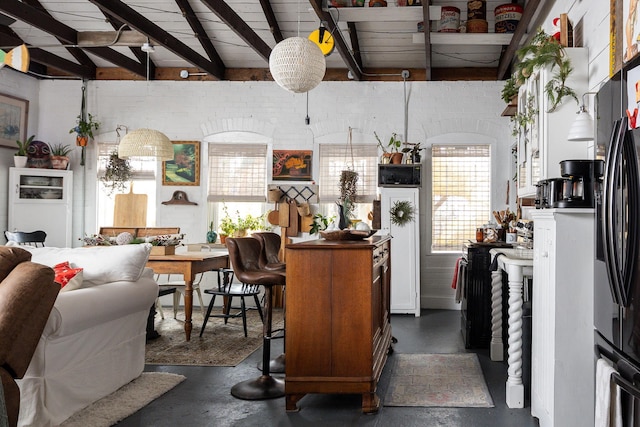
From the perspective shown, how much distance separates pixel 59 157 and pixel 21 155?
1.51ft

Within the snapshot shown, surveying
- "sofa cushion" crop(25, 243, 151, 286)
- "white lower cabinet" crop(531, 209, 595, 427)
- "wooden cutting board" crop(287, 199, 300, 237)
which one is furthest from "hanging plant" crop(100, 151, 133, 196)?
"white lower cabinet" crop(531, 209, 595, 427)

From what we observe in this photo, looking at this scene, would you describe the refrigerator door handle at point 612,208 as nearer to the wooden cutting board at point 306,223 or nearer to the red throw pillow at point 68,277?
the red throw pillow at point 68,277

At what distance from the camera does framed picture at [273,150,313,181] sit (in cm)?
809

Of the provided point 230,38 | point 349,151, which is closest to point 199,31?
point 230,38

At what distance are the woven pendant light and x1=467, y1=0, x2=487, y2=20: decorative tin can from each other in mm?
2482

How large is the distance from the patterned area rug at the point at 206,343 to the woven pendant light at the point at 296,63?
2.34 m

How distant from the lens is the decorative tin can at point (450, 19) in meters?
6.32

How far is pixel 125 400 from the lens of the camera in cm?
386

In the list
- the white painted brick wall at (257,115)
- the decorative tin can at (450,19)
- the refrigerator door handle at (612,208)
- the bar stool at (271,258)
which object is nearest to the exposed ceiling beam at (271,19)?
the white painted brick wall at (257,115)

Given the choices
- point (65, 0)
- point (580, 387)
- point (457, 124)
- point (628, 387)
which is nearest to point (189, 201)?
point (65, 0)

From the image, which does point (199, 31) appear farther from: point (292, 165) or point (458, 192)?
point (458, 192)

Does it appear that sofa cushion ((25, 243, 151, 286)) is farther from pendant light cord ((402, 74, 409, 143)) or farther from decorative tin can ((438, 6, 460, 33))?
pendant light cord ((402, 74, 409, 143))

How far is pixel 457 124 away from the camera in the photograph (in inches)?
313

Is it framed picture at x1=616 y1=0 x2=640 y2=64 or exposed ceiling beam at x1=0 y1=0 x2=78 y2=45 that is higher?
exposed ceiling beam at x1=0 y1=0 x2=78 y2=45
